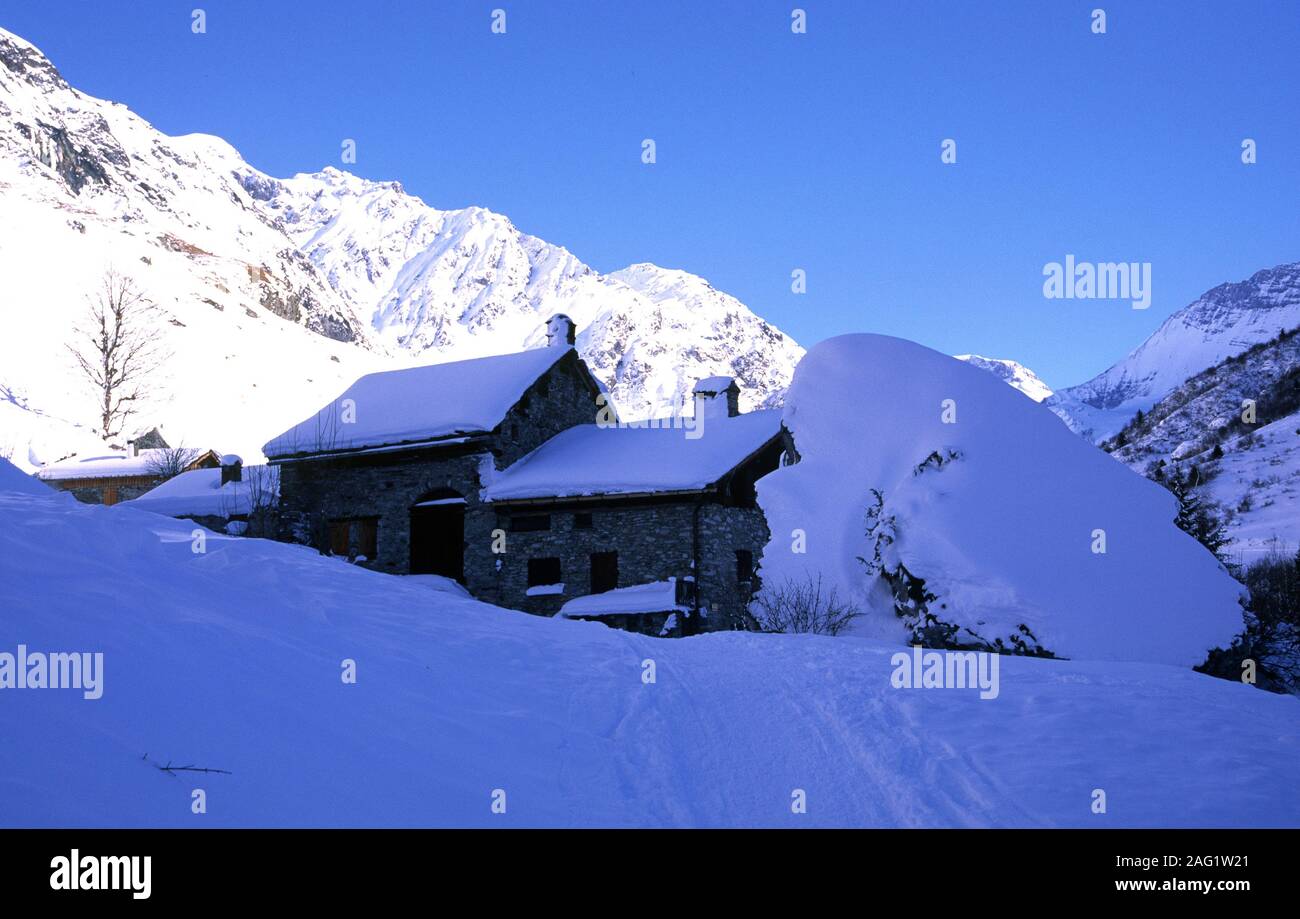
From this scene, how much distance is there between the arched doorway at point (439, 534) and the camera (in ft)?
79.7

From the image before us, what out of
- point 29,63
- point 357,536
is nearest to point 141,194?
point 29,63

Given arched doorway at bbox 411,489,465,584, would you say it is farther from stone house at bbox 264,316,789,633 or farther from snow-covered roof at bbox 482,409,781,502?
snow-covered roof at bbox 482,409,781,502

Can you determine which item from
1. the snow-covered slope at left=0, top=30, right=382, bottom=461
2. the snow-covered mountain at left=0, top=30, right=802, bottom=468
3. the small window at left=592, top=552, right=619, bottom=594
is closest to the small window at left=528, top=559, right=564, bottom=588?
the small window at left=592, top=552, right=619, bottom=594

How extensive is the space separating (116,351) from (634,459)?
155 feet

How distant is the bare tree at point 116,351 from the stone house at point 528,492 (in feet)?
80.6

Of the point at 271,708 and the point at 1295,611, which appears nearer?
the point at 271,708

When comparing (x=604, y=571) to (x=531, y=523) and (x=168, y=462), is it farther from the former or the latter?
(x=168, y=462)

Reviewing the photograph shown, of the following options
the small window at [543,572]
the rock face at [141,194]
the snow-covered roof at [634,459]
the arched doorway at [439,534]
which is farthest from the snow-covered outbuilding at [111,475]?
the rock face at [141,194]

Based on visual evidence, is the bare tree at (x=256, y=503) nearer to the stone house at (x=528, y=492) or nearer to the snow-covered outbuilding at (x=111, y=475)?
the stone house at (x=528, y=492)

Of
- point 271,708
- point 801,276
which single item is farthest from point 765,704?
point 801,276
